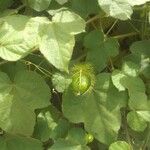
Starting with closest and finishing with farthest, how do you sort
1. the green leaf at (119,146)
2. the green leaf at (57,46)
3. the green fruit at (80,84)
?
the green leaf at (57,46) → the green fruit at (80,84) → the green leaf at (119,146)

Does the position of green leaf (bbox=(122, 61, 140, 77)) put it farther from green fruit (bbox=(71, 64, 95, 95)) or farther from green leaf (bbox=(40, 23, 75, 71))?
green leaf (bbox=(40, 23, 75, 71))

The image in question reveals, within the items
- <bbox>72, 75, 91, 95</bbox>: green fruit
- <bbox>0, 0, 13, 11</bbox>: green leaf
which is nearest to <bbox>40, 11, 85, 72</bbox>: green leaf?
<bbox>72, 75, 91, 95</bbox>: green fruit

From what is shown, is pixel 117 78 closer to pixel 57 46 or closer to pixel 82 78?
pixel 82 78

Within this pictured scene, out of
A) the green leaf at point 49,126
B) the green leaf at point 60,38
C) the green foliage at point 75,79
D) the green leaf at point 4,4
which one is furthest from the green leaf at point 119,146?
the green leaf at point 4,4

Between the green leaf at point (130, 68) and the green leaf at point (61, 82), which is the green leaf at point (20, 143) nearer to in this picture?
the green leaf at point (61, 82)

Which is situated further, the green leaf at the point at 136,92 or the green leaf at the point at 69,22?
the green leaf at the point at 136,92

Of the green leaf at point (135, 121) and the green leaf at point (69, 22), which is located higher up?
the green leaf at point (69, 22)

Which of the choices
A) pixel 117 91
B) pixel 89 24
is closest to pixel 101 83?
pixel 117 91
